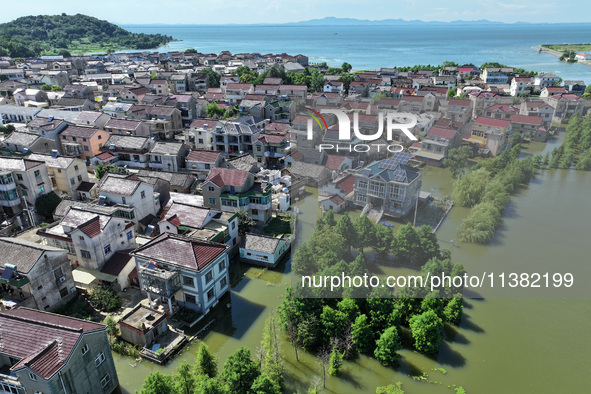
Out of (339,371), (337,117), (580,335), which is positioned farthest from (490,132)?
(339,371)

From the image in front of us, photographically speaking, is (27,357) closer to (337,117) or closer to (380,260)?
(380,260)

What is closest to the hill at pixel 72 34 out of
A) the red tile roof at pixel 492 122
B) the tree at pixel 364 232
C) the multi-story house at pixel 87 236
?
the multi-story house at pixel 87 236

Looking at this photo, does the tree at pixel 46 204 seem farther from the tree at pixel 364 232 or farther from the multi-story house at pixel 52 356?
the tree at pixel 364 232

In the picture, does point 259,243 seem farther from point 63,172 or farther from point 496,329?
point 63,172

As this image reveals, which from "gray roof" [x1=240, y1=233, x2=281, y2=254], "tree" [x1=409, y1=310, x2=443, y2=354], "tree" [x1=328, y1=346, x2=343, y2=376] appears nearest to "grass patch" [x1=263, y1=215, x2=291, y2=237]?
"gray roof" [x1=240, y1=233, x2=281, y2=254]

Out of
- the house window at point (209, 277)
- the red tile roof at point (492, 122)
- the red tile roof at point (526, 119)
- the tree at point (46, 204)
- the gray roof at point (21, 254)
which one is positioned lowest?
the house window at point (209, 277)

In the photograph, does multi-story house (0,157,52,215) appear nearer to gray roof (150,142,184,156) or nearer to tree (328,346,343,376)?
gray roof (150,142,184,156)

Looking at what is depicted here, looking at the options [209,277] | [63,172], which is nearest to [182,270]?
[209,277]
